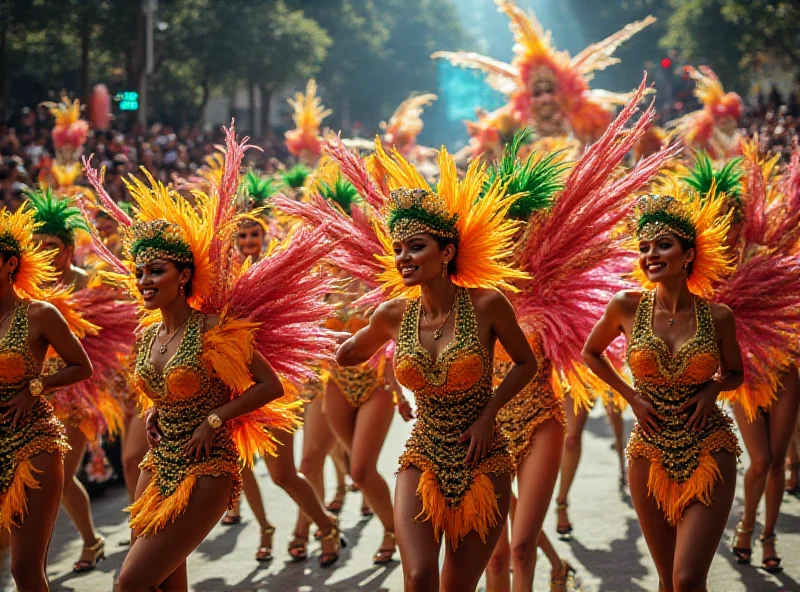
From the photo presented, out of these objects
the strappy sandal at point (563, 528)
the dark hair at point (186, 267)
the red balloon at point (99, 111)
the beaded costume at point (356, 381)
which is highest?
the red balloon at point (99, 111)

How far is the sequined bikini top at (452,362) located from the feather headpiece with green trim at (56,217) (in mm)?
3055

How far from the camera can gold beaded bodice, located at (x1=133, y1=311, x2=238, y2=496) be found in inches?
191

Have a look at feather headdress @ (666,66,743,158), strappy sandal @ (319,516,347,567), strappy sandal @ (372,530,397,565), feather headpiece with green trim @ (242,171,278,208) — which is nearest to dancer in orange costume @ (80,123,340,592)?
strappy sandal @ (319,516,347,567)

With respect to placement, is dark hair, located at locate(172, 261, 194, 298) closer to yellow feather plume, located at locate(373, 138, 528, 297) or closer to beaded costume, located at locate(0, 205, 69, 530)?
beaded costume, located at locate(0, 205, 69, 530)

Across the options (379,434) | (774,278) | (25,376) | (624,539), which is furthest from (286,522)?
(774,278)

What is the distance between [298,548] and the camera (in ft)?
24.7

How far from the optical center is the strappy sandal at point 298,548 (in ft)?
24.6

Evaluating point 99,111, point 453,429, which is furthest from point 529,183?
point 99,111

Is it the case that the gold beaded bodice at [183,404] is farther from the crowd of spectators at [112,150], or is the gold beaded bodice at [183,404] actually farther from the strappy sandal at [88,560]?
the crowd of spectators at [112,150]

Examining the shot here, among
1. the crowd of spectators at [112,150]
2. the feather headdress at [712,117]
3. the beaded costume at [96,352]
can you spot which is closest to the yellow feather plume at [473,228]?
the beaded costume at [96,352]

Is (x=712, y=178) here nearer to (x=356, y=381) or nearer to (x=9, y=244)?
(x=356, y=381)

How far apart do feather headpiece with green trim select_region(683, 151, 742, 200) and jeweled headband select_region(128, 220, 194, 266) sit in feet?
9.75

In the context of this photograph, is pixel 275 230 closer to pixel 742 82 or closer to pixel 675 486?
pixel 675 486

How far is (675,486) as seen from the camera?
493 cm
